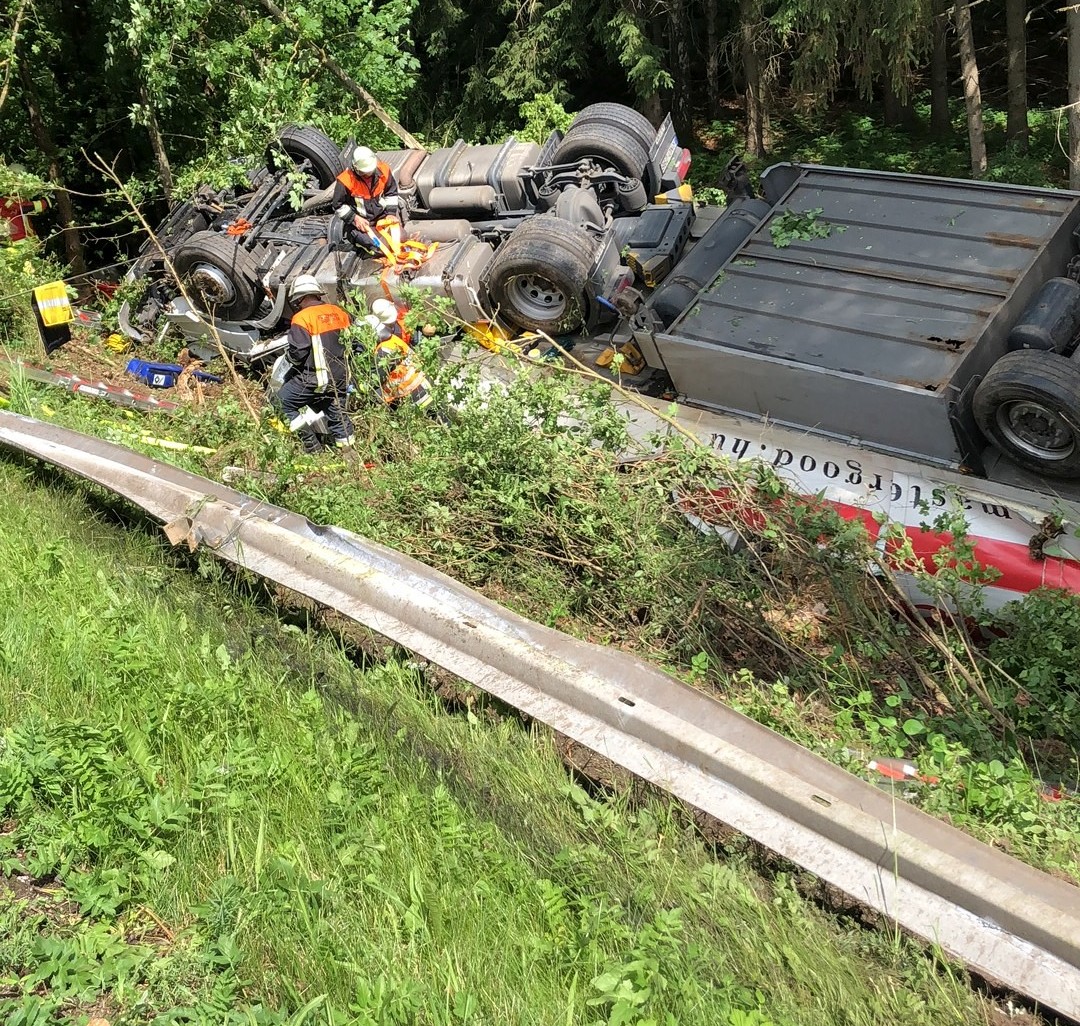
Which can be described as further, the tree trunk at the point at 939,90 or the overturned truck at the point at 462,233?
the tree trunk at the point at 939,90

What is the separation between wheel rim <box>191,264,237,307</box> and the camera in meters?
7.60

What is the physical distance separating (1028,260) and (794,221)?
125cm

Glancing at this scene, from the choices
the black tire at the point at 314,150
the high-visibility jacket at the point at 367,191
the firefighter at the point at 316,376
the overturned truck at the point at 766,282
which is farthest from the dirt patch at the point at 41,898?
the black tire at the point at 314,150

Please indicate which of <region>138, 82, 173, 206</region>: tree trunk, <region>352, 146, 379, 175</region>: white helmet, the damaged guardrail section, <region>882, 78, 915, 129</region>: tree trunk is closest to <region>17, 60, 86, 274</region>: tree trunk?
<region>138, 82, 173, 206</region>: tree trunk

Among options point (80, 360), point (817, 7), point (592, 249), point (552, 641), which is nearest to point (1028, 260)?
point (592, 249)

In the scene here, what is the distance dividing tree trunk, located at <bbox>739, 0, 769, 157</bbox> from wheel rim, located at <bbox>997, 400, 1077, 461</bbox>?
28.8 feet

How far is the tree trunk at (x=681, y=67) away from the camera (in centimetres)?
1325

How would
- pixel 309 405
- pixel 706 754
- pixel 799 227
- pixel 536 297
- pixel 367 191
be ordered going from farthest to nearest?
1. pixel 367 191
2. pixel 309 405
3. pixel 536 297
4. pixel 799 227
5. pixel 706 754

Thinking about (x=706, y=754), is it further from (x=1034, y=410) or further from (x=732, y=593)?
(x=1034, y=410)

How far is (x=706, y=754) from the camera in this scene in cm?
271

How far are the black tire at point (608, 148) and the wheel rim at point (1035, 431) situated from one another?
3.81 metres

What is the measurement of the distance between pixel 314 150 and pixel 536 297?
10.9 ft

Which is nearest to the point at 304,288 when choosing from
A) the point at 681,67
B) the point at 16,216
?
the point at 16,216

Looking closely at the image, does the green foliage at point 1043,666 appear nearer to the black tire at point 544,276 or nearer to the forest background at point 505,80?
the black tire at point 544,276
